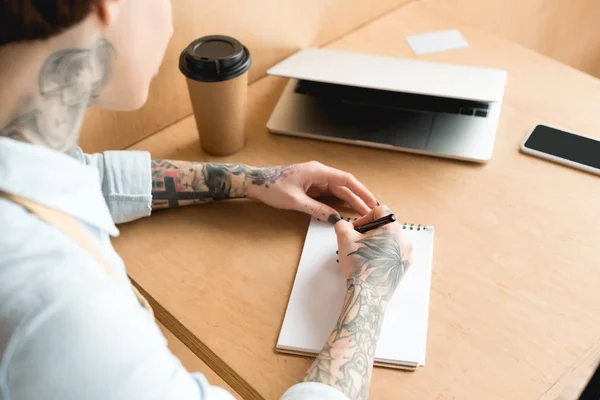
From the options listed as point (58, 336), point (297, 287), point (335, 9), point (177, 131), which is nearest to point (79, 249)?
point (58, 336)

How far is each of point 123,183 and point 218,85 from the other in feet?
0.66

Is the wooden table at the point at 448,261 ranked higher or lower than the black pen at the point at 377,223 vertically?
lower

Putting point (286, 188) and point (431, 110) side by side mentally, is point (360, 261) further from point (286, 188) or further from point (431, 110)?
point (431, 110)

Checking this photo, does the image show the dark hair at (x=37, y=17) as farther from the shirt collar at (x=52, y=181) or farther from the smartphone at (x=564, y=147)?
the smartphone at (x=564, y=147)

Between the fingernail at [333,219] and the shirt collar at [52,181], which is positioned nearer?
the shirt collar at [52,181]

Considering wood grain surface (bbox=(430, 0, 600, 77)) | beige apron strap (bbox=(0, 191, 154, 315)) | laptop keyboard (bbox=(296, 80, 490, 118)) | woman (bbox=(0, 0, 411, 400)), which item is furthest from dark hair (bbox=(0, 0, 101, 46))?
wood grain surface (bbox=(430, 0, 600, 77))

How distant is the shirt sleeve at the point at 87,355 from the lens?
492 millimetres

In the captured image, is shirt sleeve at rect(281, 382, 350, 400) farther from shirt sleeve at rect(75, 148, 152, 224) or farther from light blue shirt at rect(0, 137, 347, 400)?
shirt sleeve at rect(75, 148, 152, 224)

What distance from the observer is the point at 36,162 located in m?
0.58

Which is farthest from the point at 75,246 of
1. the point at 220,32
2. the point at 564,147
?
the point at 564,147

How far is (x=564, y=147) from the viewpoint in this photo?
1045 mm

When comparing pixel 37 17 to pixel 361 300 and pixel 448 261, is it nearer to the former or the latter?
pixel 361 300

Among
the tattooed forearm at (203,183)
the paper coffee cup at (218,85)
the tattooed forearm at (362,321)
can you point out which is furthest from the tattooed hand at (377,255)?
the paper coffee cup at (218,85)

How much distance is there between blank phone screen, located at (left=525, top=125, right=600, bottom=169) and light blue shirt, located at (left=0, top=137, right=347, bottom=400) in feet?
2.33
